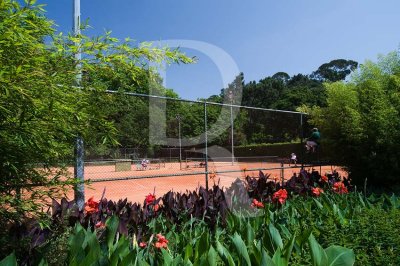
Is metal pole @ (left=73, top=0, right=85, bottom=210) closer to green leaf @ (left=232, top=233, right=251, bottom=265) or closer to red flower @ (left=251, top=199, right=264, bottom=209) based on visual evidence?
green leaf @ (left=232, top=233, right=251, bottom=265)

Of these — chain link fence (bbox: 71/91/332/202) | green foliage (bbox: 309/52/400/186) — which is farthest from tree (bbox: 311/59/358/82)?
green foliage (bbox: 309/52/400/186)

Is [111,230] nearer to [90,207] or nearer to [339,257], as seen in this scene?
[90,207]

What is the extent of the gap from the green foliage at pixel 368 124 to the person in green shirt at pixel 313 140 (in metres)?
0.93

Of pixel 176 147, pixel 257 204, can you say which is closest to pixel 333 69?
pixel 176 147

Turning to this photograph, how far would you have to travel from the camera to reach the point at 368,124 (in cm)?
742

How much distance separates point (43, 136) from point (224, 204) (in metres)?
2.12

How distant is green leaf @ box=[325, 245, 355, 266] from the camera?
6.91ft

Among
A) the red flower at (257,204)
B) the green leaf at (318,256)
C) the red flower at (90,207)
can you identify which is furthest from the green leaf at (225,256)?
the red flower at (257,204)

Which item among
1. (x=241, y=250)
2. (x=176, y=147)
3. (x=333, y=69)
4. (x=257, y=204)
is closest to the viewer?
(x=241, y=250)

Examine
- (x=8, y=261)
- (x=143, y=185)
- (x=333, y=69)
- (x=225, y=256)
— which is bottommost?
(x=143, y=185)

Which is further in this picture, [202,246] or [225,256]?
[202,246]

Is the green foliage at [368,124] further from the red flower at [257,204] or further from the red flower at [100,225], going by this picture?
the red flower at [100,225]

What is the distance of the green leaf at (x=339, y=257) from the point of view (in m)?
2.11

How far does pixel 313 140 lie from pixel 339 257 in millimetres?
8166
